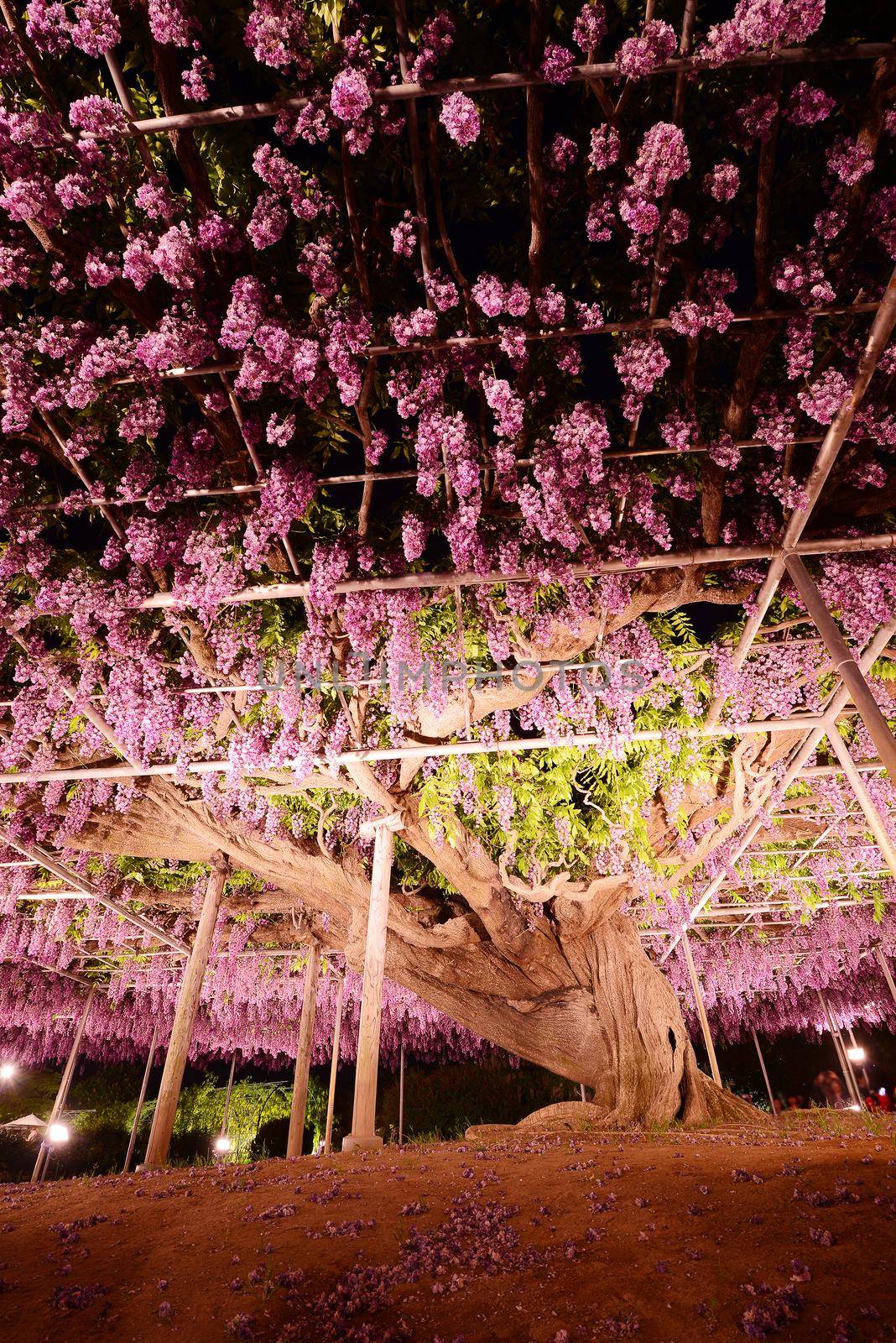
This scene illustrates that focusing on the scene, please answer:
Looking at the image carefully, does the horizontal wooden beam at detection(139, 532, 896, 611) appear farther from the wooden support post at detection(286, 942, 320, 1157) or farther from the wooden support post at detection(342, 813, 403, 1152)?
the wooden support post at detection(286, 942, 320, 1157)

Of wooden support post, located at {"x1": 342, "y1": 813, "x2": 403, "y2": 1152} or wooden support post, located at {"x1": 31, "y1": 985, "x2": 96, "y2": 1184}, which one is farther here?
wooden support post, located at {"x1": 31, "y1": 985, "x2": 96, "y2": 1184}

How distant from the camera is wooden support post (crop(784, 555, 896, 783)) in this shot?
Result: 3434 mm

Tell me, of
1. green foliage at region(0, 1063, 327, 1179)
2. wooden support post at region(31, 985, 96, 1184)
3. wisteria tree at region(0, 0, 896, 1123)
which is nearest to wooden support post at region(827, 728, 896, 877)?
wisteria tree at region(0, 0, 896, 1123)

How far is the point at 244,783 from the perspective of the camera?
21.2ft

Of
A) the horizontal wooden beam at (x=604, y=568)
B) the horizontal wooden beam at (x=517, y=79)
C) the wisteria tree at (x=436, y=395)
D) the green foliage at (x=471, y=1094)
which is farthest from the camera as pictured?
the green foliage at (x=471, y=1094)

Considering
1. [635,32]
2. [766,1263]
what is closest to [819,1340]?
[766,1263]

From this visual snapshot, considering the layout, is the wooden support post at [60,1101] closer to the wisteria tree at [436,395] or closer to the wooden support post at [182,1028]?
the wooden support post at [182,1028]

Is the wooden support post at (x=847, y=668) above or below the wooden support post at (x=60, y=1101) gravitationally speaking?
above

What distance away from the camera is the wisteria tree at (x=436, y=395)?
254 cm

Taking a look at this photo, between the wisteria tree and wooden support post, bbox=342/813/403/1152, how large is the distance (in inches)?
16.4

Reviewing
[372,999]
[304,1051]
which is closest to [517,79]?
[372,999]

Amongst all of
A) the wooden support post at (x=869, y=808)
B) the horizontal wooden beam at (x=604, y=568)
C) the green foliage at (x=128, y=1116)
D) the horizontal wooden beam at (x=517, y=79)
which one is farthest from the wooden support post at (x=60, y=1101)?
the horizontal wooden beam at (x=517, y=79)

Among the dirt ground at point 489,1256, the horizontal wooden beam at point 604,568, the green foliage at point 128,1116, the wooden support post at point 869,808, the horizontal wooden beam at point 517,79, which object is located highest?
the horizontal wooden beam at point 517,79

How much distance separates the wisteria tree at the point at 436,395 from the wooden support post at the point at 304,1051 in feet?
12.9
